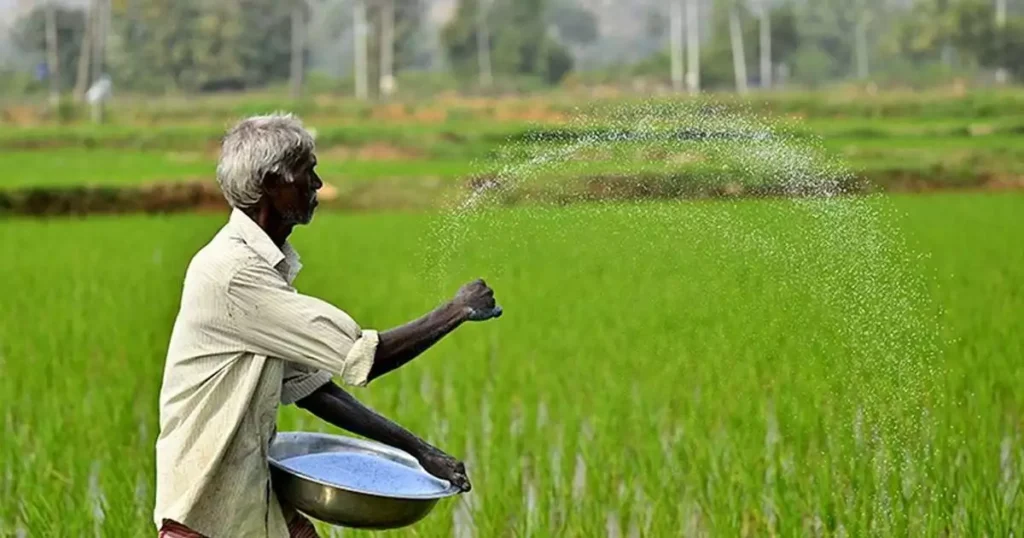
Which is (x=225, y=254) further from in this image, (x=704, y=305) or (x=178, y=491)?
(x=704, y=305)

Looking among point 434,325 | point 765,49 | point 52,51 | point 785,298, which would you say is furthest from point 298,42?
point 434,325

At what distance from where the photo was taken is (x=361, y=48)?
3372cm

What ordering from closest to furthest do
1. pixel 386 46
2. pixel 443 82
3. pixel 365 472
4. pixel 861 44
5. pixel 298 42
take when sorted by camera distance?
pixel 365 472 → pixel 386 46 → pixel 298 42 → pixel 443 82 → pixel 861 44

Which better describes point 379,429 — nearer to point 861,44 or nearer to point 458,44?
point 458,44

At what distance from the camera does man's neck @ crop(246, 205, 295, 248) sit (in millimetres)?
2082

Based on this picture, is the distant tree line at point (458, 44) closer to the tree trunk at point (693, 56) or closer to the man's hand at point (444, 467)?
the tree trunk at point (693, 56)

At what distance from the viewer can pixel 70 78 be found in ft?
123

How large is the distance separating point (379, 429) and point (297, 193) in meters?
0.36

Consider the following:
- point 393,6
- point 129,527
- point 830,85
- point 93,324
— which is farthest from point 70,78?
point 129,527

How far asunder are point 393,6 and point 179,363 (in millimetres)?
35373

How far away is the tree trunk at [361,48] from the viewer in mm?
31484

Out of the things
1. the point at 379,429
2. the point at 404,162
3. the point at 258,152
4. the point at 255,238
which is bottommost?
the point at 404,162

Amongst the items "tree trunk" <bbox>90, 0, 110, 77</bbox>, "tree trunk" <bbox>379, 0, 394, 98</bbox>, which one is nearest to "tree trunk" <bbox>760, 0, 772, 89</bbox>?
"tree trunk" <bbox>379, 0, 394, 98</bbox>

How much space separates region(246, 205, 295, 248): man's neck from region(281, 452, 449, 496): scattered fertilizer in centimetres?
34
